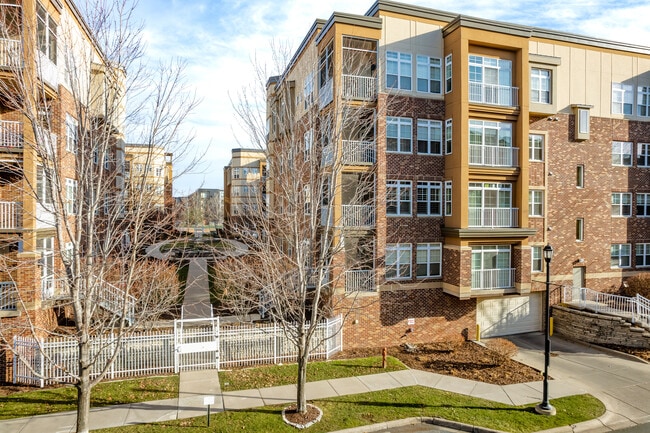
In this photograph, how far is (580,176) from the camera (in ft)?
72.6

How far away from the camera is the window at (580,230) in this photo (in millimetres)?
22062

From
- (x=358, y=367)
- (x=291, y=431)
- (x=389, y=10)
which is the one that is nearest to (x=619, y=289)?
(x=358, y=367)

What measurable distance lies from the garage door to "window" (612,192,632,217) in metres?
7.27

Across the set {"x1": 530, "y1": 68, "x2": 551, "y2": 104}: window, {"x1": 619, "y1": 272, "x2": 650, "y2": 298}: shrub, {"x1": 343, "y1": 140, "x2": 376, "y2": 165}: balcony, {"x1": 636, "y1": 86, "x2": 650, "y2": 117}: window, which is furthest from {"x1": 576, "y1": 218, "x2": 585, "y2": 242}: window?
{"x1": 343, "y1": 140, "x2": 376, "y2": 165}: balcony

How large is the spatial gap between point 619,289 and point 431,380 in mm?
15628

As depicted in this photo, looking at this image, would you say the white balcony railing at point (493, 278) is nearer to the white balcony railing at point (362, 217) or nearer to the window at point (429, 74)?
the white balcony railing at point (362, 217)

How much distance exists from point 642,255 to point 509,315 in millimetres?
10032

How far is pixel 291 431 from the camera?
1043 centimetres

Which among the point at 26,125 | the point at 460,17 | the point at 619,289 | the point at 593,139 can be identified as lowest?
the point at 619,289

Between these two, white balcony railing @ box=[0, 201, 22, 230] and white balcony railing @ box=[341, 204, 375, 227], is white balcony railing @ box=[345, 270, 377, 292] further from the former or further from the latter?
white balcony railing @ box=[0, 201, 22, 230]

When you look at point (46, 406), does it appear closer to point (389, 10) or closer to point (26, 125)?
point (26, 125)

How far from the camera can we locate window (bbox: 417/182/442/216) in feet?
61.9

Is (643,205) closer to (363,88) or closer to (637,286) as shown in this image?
(637,286)

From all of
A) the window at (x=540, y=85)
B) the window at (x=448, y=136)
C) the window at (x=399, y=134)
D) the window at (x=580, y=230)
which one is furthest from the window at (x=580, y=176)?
the window at (x=399, y=134)
